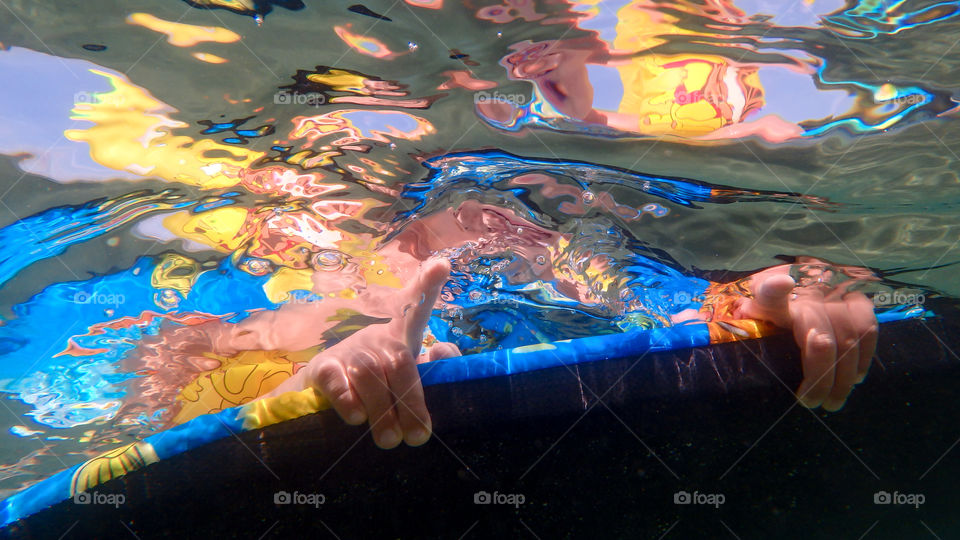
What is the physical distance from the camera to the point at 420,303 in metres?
4.31

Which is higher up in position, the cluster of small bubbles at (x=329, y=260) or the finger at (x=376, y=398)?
the finger at (x=376, y=398)

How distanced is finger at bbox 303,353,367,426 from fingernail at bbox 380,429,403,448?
16 cm

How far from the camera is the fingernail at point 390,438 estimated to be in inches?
121

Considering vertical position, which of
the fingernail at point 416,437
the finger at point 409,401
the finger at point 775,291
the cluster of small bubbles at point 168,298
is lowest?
the cluster of small bubbles at point 168,298

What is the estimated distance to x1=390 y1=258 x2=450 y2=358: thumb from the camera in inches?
164

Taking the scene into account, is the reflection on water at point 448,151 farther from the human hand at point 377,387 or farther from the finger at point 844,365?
the human hand at point 377,387

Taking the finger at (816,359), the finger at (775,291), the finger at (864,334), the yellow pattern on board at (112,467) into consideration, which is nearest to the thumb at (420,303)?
the yellow pattern on board at (112,467)

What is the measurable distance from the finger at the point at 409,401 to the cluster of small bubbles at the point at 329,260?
367 cm

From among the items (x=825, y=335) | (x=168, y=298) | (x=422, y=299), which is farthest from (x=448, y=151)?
(x=168, y=298)

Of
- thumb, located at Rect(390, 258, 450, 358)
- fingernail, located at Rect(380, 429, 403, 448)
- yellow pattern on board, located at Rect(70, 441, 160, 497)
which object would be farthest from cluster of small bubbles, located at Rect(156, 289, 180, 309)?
fingernail, located at Rect(380, 429, 403, 448)

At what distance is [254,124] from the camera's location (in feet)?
14.7

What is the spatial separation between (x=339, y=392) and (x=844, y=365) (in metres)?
3.42

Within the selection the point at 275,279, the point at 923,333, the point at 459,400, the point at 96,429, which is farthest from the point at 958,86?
the point at 96,429

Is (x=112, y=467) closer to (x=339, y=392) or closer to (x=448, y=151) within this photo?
(x=339, y=392)
